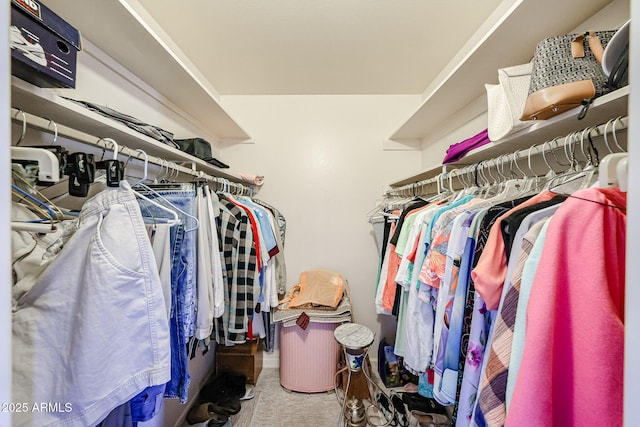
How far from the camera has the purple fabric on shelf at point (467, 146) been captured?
108 cm

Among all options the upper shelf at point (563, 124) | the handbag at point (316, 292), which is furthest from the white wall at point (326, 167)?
the upper shelf at point (563, 124)

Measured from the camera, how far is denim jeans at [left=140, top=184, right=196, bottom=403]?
2.88ft

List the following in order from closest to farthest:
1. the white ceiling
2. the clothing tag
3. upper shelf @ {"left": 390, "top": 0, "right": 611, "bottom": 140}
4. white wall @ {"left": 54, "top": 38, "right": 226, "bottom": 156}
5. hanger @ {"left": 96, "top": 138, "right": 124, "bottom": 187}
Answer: hanger @ {"left": 96, "top": 138, "right": 124, "bottom": 187} < upper shelf @ {"left": 390, "top": 0, "right": 611, "bottom": 140} < white wall @ {"left": 54, "top": 38, "right": 226, "bottom": 156} < the white ceiling < the clothing tag

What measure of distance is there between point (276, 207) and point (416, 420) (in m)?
1.74

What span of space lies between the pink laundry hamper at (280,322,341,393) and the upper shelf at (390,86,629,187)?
1.41 metres

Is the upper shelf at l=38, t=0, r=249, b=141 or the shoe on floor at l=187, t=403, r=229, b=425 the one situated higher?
the upper shelf at l=38, t=0, r=249, b=141

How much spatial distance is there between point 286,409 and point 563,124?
2014mm

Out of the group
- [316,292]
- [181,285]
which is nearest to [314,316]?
[316,292]

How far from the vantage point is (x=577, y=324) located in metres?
0.45

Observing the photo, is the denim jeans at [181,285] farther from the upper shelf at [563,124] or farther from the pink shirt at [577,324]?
the upper shelf at [563,124]

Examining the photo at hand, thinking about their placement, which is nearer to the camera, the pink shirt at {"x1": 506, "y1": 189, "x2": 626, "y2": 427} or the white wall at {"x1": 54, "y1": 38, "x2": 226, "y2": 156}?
the pink shirt at {"x1": 506, "y1": 189, "x2": 626, "y2": 427}

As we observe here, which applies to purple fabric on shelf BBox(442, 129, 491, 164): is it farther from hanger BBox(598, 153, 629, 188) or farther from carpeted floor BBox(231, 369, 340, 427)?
carpeted floor BBox(231, 369, 340, 427)

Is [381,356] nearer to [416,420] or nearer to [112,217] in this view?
[416,420]

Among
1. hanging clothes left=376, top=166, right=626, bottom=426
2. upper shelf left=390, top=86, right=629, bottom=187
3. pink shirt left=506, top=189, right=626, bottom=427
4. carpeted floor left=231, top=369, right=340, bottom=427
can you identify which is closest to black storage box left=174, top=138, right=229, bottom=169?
hanging clothes left=376, top=166, right=626, bottom=426
